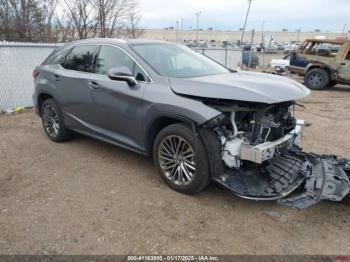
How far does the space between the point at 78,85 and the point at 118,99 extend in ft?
3.13

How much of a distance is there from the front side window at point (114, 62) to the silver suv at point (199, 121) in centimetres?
1

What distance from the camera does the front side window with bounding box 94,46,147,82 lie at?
13.3ft

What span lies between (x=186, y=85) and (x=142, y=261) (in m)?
1.86

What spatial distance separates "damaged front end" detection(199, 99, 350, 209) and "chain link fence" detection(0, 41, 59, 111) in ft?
22.0

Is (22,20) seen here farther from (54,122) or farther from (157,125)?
(157,125)

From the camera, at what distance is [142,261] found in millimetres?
2779

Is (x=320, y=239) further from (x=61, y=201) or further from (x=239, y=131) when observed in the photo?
(x=61, y=201)

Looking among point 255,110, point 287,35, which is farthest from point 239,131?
point 287,35

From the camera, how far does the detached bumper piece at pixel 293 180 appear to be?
3297mm

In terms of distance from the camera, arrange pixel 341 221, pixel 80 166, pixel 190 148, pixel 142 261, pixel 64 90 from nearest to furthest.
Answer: pixel 142 261 < pixel 341 221 < pixel 190 148 < pixel 80 166 < pixel 64 90

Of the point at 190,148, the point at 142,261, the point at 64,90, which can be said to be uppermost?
the point at 64,90

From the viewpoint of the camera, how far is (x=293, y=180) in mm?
3598

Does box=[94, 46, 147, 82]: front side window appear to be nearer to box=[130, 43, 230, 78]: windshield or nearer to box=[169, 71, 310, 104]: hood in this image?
box=[130, 43, 230, 78]: windshield

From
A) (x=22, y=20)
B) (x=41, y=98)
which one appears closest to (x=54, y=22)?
(x=22, y=20)
